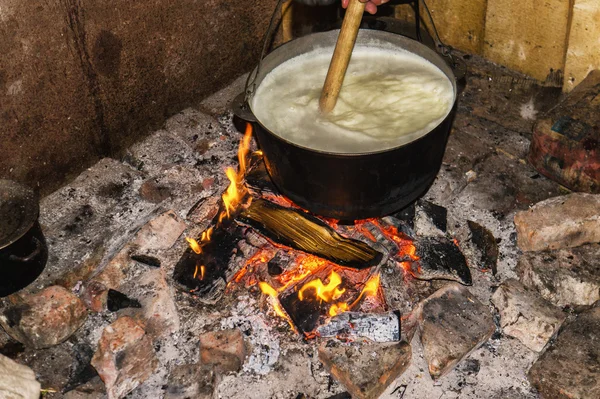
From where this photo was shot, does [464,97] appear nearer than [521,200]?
No

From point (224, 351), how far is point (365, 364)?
26.5 inches

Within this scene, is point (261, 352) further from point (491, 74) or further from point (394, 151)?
point (491, 74)

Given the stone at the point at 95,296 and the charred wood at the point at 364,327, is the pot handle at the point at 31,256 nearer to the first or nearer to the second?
the stone at the point at 95,296

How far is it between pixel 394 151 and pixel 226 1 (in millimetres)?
2202

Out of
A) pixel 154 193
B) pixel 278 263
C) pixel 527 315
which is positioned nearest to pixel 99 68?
pixel 154 193

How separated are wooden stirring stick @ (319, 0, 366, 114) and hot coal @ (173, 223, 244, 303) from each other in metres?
0.95

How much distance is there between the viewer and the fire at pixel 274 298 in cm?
335

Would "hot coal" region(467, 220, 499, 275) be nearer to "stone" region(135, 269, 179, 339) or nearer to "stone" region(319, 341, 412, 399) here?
"stone" region(319, 341, 412, 399)

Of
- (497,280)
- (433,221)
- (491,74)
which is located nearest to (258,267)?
(433,221)

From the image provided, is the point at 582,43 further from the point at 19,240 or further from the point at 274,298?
the point at 19,240

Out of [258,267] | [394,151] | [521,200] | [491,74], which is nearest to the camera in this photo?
[394,151]

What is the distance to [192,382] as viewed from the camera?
3062 mm

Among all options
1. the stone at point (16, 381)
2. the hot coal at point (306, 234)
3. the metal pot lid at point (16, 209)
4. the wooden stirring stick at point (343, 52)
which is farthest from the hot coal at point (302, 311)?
the metal pot lid at point (16, 209)

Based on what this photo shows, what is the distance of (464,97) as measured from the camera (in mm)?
4609
